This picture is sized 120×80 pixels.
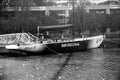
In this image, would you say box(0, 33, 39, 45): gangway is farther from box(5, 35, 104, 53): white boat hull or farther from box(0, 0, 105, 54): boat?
box(5, 35, 104, 53): white boat hull

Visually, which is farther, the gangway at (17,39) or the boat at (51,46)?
the gangway at (17,39)

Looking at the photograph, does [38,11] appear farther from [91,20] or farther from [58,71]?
[58,71]

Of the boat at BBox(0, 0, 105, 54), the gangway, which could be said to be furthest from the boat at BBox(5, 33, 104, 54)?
the gangway

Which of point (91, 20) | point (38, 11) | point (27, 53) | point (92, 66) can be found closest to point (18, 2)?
point (38, 11)

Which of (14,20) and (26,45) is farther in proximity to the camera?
(14,20)

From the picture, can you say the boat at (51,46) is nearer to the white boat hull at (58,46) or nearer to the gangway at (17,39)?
the white boat hull at (58,46)

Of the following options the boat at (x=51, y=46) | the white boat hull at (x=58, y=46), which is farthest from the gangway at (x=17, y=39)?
the white boat hull at (x=58, y=46)

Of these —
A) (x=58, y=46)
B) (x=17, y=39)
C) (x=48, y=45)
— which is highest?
(x=17, y=39)

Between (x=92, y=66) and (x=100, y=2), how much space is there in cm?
6765

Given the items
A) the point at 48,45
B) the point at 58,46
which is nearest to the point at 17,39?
the point at 48,45

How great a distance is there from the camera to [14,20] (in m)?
42.1

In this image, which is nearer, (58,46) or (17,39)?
(58,46)

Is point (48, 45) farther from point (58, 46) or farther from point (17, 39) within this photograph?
point (17, 39)

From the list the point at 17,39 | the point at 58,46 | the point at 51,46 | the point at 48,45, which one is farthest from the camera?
the point at 17,39
